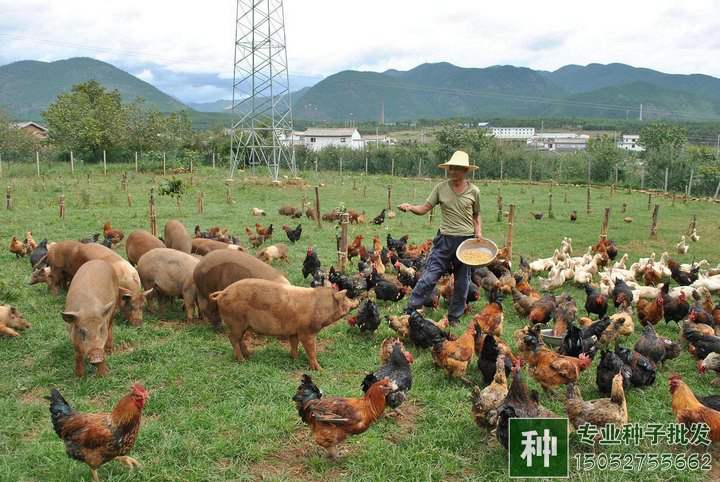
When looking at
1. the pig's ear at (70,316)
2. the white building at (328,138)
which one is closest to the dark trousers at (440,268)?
the pig's ear at (70,316)

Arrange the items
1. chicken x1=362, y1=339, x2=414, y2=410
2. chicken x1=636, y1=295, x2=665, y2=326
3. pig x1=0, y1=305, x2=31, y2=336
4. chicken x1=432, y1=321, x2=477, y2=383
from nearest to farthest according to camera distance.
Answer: chicken x1=362, y1=339, x2=414, y2=410 → chicken x1=432, y1=321, x2=477, y2=383 → pig x1=0, y1=305, x2=31, y2=336 → chicken x1=636, y1=295, x2=665, y2=326

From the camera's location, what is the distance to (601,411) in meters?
4.95

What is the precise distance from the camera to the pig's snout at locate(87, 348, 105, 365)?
5.89 metres

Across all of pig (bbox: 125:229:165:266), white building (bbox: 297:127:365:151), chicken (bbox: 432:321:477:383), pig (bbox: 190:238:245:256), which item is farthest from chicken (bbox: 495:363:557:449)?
white building (bbox: 297:127:365:151)

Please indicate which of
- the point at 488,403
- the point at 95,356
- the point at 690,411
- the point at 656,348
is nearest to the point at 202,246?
the point at 95,356

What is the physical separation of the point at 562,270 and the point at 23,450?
9819 mm

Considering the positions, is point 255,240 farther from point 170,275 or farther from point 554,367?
point 554,367

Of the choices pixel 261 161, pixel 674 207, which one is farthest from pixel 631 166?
pixel 261 161

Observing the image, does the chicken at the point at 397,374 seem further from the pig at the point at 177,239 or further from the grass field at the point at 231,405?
the pig at the point at 177,239

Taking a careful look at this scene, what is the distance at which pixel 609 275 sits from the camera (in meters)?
10.6

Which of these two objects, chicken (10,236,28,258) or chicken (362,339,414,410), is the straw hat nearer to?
chicken (362,339,414,410)

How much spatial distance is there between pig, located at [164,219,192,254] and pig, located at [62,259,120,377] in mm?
3605

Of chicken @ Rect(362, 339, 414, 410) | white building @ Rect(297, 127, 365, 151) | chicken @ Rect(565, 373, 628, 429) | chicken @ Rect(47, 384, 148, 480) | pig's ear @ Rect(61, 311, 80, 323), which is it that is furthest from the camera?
white building @ Rect(297, 127, 365, 151)

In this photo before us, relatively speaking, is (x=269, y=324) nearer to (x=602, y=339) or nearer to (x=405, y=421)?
(x=405, y=421)
